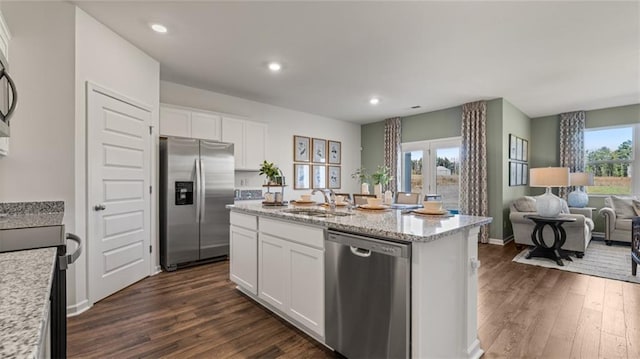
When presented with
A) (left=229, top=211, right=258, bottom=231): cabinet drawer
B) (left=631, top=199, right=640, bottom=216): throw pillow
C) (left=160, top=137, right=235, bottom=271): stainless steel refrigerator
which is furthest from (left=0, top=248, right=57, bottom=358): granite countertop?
(left=631, top=199, right=640, bottom=216): throw pillow

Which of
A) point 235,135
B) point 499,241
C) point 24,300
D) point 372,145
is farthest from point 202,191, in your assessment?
point 499,241

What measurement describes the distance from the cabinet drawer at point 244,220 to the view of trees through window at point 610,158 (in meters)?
7.29

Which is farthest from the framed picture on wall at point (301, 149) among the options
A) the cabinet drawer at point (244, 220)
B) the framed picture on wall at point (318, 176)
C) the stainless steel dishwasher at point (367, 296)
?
the stainless steel dishwasher at point (367, 296)

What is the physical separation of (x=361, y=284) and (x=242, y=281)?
1585mm

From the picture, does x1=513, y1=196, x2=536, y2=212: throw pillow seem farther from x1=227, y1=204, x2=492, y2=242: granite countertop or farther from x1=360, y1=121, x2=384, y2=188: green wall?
x1=227, y1=204, x2=492, y2=242: granite countertop

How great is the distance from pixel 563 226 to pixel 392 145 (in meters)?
3.56

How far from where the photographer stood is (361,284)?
1.76m

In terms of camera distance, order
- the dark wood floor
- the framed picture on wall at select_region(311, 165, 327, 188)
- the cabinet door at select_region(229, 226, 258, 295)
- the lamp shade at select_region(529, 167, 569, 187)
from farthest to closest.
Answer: the framed picture on wall at select_region(311, 165, 327, 188) < the lamp shade at select_region(529, 167, 569, 187) < the cabinet door at select_region(229, 226, 258, 295) < the dark wood floor

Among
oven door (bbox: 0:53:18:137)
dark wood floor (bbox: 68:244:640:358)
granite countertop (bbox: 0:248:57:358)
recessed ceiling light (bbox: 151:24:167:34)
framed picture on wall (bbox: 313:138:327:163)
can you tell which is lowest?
dark wood floor (bbox: 68:244:640:358)

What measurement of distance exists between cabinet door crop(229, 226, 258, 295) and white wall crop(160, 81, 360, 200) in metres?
2.27

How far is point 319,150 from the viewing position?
6.68 metres

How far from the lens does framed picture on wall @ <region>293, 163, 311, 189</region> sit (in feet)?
20.2

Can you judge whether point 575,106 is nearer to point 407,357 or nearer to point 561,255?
point 561,255

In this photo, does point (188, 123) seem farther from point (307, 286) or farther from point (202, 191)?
point (307, 286)
